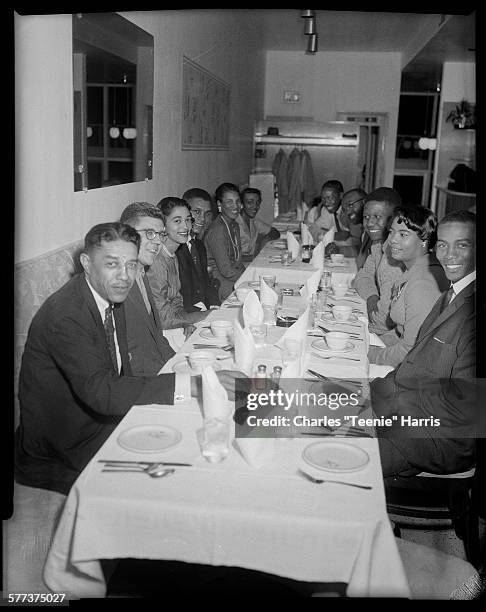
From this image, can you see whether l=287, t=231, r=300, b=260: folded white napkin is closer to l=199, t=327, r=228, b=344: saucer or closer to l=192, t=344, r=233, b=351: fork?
l=199, t=327, r=228, b=344: saucer

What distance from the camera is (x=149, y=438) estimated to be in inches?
59.2

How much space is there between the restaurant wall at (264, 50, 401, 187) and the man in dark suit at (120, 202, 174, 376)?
5976 mm

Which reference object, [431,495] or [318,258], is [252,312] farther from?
[318,258]

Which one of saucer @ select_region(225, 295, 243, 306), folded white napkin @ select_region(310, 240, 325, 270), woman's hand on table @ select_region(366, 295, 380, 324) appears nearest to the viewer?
saucer @ select_region(225, 295, 243, 306)

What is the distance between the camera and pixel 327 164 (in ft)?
28.0

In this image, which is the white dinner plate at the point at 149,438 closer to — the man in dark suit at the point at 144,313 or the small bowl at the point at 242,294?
the man in dark suit at the point at 144,313

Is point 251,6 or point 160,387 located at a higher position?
point 251,6

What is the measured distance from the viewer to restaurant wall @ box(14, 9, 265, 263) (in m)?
1.77

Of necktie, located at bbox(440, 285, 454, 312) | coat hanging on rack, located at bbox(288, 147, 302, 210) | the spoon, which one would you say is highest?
coat hanging on rack, located at bbox(288, 147, 302, 210)

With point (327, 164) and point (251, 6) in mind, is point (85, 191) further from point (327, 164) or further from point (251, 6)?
point (327, 164)

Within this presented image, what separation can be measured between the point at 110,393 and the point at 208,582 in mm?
612

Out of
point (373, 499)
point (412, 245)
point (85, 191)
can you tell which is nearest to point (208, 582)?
point (373, 499)

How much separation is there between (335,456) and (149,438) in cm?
45

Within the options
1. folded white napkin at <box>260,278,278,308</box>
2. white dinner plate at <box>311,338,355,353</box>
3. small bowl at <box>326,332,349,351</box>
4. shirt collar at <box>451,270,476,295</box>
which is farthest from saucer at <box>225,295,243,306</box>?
shirt collar at <box>451,270,476,295</box>
